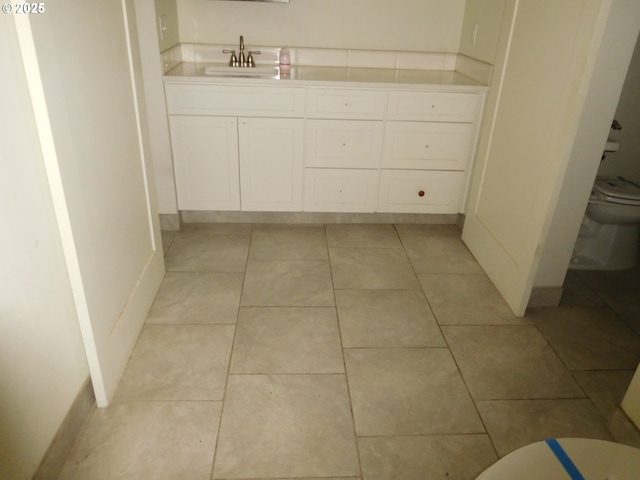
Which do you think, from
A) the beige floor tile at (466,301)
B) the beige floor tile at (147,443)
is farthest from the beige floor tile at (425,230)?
the beige floor tile at (147,443)

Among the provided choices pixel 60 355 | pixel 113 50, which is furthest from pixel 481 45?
pixel 60 355

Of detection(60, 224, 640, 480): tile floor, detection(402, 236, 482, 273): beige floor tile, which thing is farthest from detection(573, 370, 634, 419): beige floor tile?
detection(402, 236, 482, 273): beige floor tile

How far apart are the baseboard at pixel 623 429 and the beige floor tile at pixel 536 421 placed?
29 mm

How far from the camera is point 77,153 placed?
1366 millimetres

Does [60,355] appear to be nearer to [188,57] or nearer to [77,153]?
[77,153]

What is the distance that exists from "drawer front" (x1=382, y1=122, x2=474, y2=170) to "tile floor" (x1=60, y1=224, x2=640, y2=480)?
Answer: 0.59m

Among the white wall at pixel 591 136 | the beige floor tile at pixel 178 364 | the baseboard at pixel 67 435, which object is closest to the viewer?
the baseboard at pixel 67 435

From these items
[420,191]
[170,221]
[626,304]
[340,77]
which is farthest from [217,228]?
[626,304]

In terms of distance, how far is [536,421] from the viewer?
1594mm

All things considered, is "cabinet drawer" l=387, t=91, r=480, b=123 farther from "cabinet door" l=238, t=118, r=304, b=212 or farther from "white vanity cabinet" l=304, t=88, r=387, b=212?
"cabinet door" l=238, t=118, r=304, b=212

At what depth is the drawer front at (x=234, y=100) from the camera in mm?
2547

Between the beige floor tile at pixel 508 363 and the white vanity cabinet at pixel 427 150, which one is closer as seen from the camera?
the beige floor tile at pixel 508 363

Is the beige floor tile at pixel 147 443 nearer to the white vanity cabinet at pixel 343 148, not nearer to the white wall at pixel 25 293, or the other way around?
the white wall at pixel 25 293

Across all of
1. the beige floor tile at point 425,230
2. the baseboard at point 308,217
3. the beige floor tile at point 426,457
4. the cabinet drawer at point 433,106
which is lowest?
the beige floor tile at point 425,230
